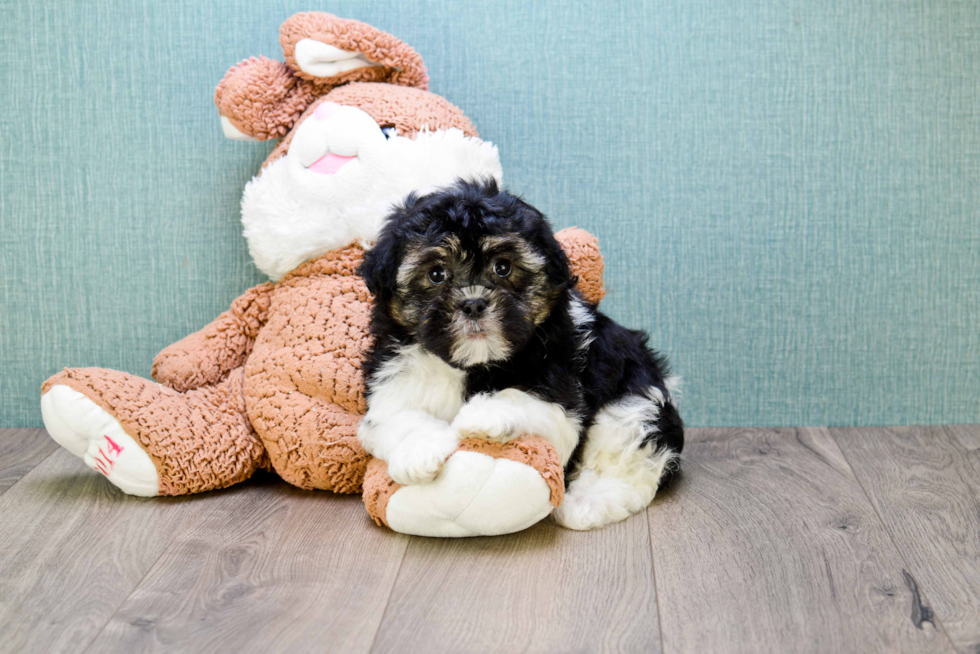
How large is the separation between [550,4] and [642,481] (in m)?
1.49

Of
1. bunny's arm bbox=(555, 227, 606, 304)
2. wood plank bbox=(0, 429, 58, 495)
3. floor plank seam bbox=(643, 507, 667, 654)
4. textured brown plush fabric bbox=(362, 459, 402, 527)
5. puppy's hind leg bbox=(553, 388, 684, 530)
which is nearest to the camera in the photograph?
floor plank seam bbox=(643, 507, 667, 654)

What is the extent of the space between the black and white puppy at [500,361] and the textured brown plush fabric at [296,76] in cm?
63

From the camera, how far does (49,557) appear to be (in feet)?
6.37

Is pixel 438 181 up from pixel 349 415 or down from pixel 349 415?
up

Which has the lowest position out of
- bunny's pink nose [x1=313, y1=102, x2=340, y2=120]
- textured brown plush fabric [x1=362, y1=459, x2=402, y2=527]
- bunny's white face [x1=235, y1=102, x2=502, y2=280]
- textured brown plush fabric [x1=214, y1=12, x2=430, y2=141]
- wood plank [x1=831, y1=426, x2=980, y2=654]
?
wood plank [x1=831, y1=426, x2=980, y2=654]

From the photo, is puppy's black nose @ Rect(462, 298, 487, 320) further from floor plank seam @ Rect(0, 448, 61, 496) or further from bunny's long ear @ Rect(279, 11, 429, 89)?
floor plank seam @ Rect(0, 448, 61, 496)

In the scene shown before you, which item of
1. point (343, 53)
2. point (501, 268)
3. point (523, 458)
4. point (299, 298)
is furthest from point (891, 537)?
point (343, 53)

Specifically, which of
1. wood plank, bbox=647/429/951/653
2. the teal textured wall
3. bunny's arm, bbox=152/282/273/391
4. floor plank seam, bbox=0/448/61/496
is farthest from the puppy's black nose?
floor plank seam, bbox=0/448/61/496

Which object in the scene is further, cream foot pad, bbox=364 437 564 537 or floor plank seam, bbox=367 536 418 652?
cream foot pad, bbox=364 437 564 537

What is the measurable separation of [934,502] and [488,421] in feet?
3.95

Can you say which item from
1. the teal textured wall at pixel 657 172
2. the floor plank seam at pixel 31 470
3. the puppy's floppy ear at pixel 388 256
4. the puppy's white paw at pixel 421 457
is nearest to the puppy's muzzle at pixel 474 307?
the puppy's floppy ear at pixel 388 256

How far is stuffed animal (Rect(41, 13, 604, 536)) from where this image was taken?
223 centimetres

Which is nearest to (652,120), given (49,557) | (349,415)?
(349,415)

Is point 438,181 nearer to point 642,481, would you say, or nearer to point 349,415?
point 349,415
